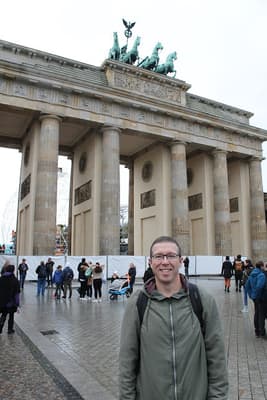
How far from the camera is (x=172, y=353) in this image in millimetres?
1968

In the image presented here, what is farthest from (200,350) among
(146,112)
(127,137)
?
(127,137)

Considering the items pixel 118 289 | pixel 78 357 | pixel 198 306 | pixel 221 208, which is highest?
pixel 221 208

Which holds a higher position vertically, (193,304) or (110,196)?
(110,196)

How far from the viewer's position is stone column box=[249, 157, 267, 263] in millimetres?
33219

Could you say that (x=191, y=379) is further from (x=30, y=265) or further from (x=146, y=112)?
(x=146, y=112)

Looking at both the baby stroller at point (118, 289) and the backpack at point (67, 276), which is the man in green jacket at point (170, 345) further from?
the backpack at point (67, 276)

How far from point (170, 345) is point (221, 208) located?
30413mm

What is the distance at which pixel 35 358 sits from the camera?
5711 millimetres

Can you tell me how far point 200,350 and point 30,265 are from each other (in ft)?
67.3

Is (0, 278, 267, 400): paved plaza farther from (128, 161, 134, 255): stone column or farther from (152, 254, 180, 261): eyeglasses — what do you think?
(128, 161, 134, 255): stone column

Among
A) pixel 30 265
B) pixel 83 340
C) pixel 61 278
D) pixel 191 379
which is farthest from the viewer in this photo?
pixel 30 265

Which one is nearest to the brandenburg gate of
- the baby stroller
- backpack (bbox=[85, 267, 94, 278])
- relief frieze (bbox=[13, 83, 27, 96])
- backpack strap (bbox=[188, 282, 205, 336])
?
relief frieze (bbox=[13, 83, 27, 96])

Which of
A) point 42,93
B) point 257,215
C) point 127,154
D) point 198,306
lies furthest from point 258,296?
point 127,154

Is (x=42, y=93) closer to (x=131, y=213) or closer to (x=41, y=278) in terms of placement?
(x=41, y=278)
